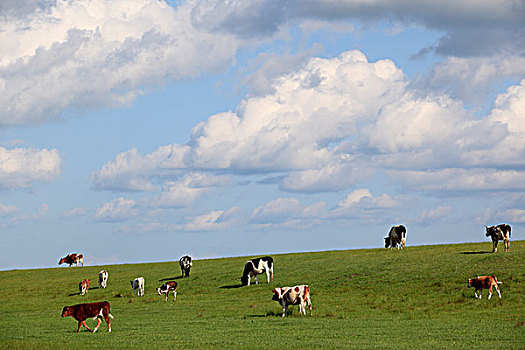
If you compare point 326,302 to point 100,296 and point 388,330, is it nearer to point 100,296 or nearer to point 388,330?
point 388,330

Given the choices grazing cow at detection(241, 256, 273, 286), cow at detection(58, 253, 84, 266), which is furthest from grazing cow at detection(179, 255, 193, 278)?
cow at detection(58, 253, 84, 266)

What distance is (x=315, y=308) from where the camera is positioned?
4034 centimetres

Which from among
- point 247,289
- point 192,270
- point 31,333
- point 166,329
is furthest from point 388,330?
point 192,270

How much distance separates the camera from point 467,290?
4316 cm

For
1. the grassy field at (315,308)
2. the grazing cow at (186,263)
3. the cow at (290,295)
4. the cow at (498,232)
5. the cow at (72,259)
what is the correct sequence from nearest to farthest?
the grassy field at (315,308) < the cow at (290,295) < the cow at (498,232) < the grazing cow at (186,263) < the cow at (72,259)

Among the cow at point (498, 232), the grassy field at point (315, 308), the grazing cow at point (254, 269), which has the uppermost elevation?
the cow at point (498, 232)

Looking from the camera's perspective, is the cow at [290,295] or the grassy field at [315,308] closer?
the grassy field at [315,308]

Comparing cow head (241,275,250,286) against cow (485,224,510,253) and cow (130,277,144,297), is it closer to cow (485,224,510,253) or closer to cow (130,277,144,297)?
cow (130,277,144,297)

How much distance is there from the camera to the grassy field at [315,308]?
90.8 ft

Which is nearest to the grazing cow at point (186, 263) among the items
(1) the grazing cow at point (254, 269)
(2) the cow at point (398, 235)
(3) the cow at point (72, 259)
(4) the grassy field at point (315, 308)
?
(4) the grassy field at point (315, 308)

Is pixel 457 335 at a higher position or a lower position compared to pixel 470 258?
lower

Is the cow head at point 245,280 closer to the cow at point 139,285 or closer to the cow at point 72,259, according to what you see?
the cow at point 139,285

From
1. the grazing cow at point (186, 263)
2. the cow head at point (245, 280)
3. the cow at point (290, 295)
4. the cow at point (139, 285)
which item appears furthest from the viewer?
the grazing cow at point (186, 263)

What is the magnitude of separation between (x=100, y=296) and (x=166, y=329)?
2604 cm
